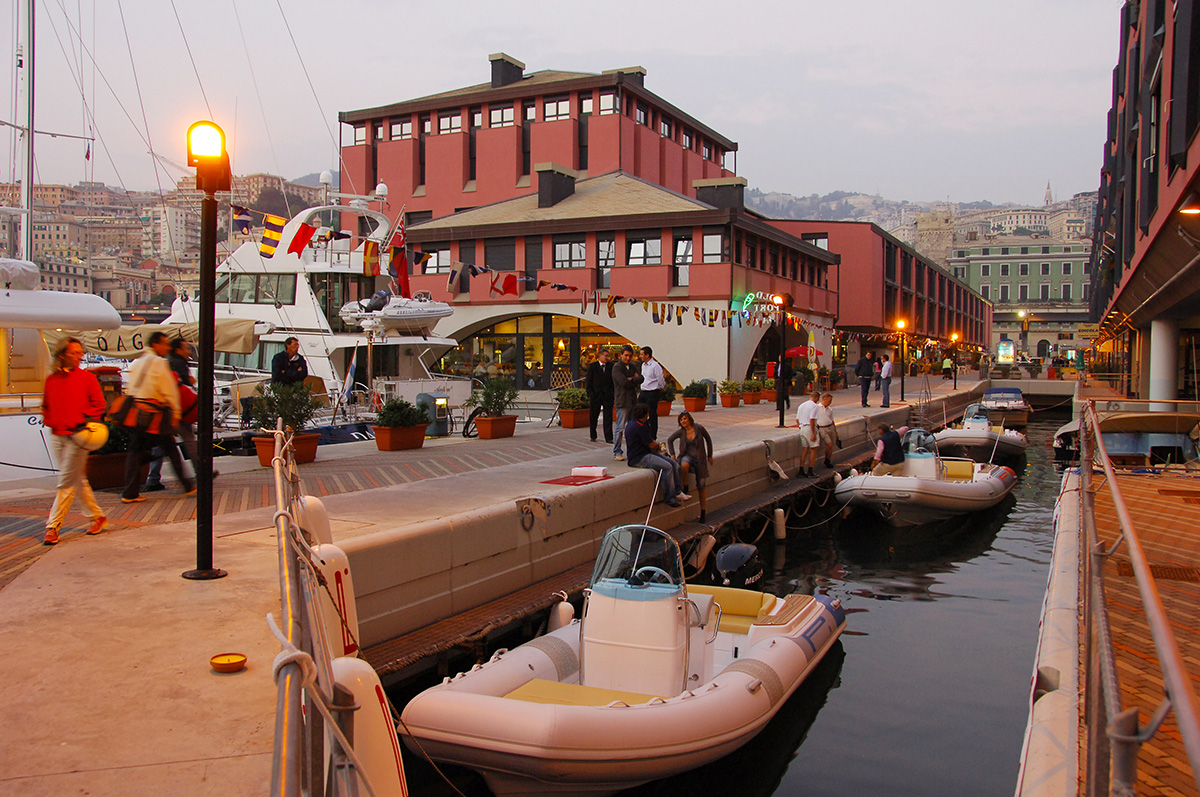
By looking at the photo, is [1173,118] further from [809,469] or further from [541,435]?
[541,435]

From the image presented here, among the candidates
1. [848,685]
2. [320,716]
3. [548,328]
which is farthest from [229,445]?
[548,328]

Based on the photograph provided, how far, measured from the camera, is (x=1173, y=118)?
1240cm

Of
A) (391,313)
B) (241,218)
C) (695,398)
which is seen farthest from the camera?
(695,398)

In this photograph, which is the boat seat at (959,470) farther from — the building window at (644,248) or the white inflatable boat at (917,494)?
the building window at (644,248)

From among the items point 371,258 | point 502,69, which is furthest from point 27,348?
point 502,69

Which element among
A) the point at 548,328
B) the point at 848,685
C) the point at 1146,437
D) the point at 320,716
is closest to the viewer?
the point at 320,716

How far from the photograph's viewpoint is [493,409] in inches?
740

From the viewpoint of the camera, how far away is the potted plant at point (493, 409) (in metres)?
18.7

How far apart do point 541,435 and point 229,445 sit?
6339 mm

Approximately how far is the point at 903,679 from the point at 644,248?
2715 centimetres

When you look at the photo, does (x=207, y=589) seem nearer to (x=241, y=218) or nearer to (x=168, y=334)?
(x=168, y=334)

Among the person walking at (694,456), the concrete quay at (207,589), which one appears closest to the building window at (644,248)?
the concrete quay at (207,589)

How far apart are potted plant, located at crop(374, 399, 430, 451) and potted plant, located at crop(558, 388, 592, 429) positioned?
5376 mm

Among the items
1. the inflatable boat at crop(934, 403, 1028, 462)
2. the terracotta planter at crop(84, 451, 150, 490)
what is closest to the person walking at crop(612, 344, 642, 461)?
the terracotta planter at crop(84, 451, 150, 490)
